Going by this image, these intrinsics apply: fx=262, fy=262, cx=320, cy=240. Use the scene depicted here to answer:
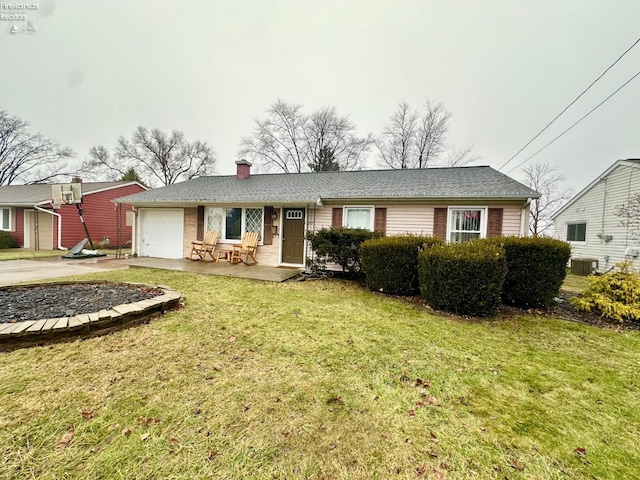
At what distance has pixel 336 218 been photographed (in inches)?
353

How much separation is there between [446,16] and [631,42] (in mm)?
5784

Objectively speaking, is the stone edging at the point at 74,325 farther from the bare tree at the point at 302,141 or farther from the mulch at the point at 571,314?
the bare tree at the point at 302,141

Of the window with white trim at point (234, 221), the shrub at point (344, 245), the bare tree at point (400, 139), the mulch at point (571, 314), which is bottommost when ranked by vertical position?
the mulch at point (571, 314)

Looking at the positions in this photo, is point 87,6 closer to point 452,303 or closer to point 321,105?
point 452,303

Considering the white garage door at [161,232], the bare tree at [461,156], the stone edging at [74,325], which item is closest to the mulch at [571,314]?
the stone edging at [74,325]

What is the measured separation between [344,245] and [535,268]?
4.16 meters

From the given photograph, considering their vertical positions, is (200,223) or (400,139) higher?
(400,139)

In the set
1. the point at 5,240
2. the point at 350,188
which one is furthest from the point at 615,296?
the point at 5,240

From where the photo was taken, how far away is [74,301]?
4.12 metres

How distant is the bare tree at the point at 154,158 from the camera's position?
27.1 meters

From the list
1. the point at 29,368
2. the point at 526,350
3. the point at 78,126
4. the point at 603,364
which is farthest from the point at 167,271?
the point at 78,126

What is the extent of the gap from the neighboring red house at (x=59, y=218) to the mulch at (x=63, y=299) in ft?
35.0

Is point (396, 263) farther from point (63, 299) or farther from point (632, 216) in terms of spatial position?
point (632, 216)

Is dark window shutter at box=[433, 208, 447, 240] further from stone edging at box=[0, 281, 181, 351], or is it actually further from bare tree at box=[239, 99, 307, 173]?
bare tree at box=[239, 99, 307, 173]
